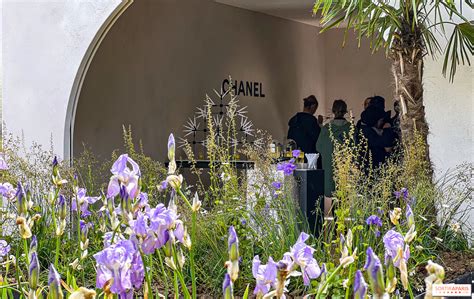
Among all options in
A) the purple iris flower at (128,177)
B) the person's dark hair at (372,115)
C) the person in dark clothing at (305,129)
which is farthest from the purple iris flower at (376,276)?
the person in dark clothing at (305,129)

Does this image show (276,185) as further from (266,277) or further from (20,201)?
(266,277)

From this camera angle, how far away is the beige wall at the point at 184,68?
9.58m

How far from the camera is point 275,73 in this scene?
13023 millimetres

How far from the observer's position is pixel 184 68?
1088 cm

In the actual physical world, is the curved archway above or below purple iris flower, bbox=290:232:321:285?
above

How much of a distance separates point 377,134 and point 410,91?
9.74 feet

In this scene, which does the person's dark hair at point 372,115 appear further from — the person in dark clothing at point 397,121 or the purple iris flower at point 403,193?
the purple iris flower at point 403,193

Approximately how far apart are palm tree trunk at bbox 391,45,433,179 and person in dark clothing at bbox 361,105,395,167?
8.74 feet

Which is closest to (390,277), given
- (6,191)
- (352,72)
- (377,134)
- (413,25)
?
(6,191)

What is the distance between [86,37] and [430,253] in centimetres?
408

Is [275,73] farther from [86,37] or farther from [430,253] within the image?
[430,253]

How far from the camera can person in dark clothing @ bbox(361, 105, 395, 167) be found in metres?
8.38

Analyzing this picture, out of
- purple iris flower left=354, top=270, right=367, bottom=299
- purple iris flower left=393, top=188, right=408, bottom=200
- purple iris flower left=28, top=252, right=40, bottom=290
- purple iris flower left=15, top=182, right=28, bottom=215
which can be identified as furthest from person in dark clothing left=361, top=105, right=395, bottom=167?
purple iris flower left=354, top=270, right=367, bottom=299

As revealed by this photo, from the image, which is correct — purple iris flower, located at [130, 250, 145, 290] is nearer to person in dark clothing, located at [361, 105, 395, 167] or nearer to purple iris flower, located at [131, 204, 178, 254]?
purple iris flower, located at [131, 204, 178, 254]
